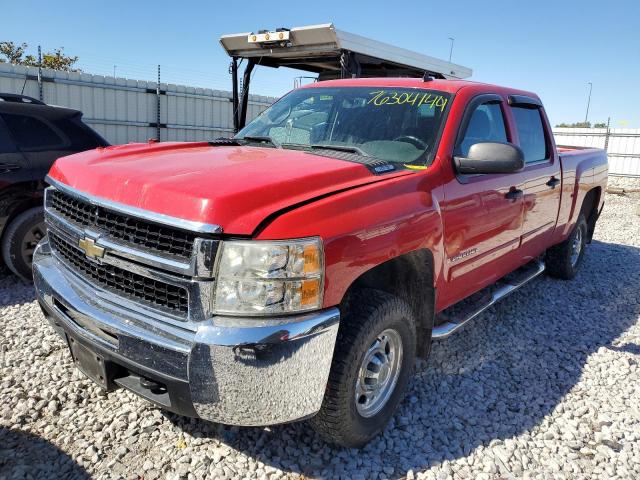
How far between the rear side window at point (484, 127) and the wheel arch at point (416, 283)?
846 millimetres

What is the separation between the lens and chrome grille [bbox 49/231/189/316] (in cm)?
203

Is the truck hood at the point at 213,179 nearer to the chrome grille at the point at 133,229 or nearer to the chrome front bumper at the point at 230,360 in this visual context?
the chrome grille at the point at 133,229

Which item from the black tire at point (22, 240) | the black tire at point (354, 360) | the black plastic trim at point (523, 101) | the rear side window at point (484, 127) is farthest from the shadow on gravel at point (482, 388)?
the black tire at point (22, 240)

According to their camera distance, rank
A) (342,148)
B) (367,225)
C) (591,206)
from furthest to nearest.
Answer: (591,206), (342,148), (367,225)

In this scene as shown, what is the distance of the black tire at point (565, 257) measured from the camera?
549cm

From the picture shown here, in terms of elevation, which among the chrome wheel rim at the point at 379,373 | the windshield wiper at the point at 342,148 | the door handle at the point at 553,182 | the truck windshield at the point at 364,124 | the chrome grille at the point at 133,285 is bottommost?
the chrome wheel rim at the point at 379,373

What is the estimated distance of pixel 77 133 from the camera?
5125mm

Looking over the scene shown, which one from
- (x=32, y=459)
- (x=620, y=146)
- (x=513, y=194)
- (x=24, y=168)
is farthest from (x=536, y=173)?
(x=620, y=146)

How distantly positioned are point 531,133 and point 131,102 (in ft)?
33.6

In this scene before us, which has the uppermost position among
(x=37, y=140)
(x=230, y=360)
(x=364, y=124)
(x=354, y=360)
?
(x=364, y=124)

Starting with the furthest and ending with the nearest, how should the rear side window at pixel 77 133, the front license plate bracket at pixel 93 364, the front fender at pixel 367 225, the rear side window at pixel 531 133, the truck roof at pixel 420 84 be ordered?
the rear side window at pixel 77 133
the rear side window at pixel 531 133
the truck roof at pixel 420 84
the front license plate bracket at pixel 93 364
the front fender at pixel 367 225

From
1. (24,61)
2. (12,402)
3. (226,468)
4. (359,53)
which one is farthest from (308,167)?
(24,61)

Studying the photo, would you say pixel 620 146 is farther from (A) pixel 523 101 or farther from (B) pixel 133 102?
(A) pixel 523 101

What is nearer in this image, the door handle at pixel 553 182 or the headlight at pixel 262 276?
the headlight at pixel 262 276
